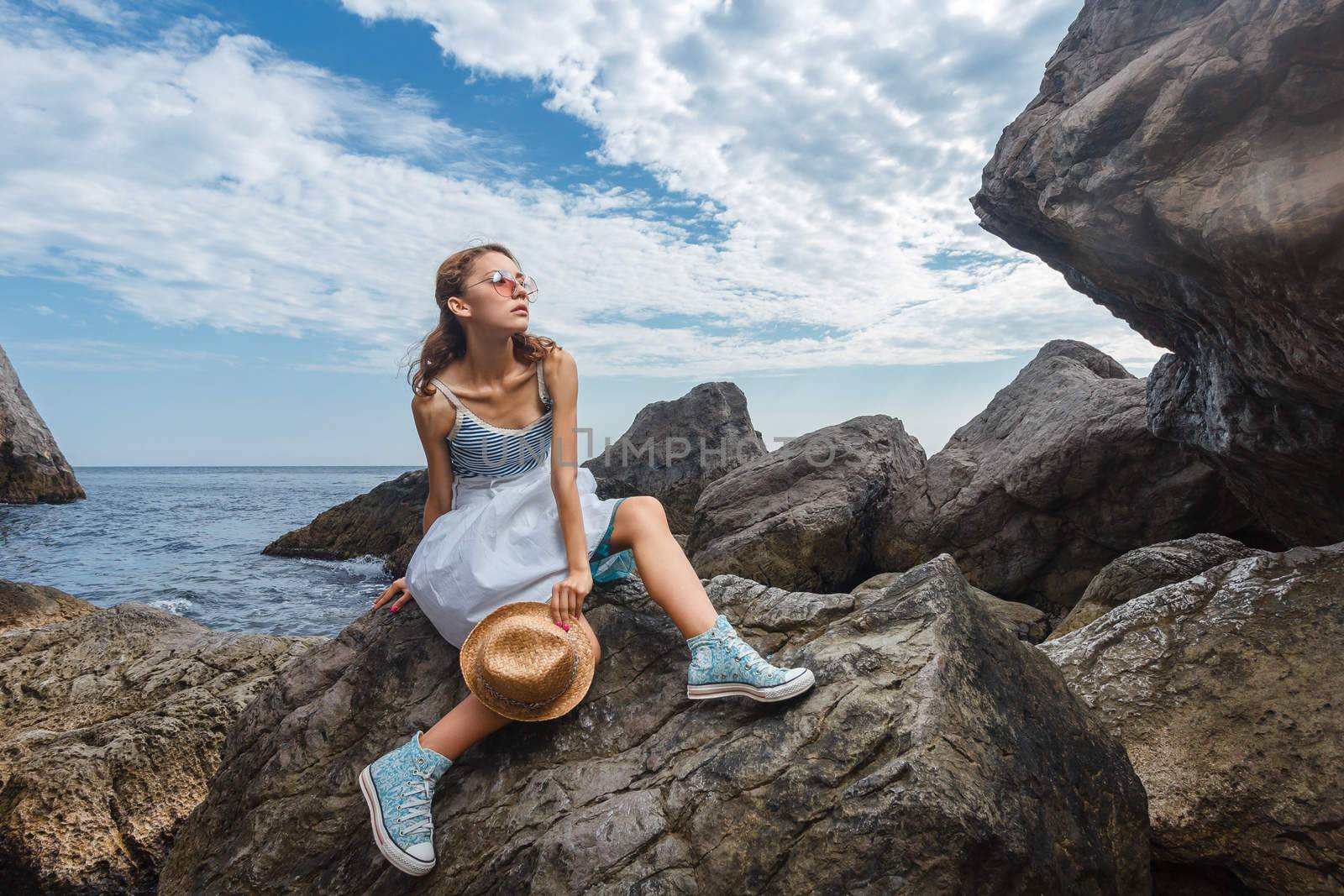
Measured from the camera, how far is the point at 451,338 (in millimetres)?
3824

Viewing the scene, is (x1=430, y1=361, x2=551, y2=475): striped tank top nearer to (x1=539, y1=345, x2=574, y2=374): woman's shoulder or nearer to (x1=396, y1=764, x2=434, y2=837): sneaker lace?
(x1=539, y1=345, x2=574, y2=374): woman's shoulder

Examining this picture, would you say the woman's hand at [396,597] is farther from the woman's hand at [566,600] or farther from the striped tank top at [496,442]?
the woman's hand at [566,600]

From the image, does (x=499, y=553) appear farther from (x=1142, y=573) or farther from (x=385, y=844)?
(x=1142, y=573)

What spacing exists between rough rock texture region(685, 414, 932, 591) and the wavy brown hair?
4.98 meters

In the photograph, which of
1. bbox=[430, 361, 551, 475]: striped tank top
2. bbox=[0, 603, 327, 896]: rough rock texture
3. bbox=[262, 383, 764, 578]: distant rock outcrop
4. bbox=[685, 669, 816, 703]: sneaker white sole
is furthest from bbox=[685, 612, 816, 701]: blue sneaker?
bbox=[262, 383, 764, 578]: distant rock outcrop

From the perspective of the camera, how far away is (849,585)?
8.91 metres

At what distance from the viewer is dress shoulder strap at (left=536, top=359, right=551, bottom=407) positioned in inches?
146

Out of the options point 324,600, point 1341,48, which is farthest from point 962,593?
point 324,600

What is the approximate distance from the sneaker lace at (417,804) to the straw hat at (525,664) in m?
0.33

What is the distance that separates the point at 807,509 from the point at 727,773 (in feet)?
20.0

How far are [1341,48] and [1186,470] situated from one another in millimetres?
4631

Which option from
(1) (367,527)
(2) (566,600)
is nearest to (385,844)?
(2) (566,600)

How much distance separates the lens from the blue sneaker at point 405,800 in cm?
283


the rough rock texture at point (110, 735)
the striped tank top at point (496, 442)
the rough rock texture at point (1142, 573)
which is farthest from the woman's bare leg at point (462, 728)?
the rough rock texture at point (1142, 573)
